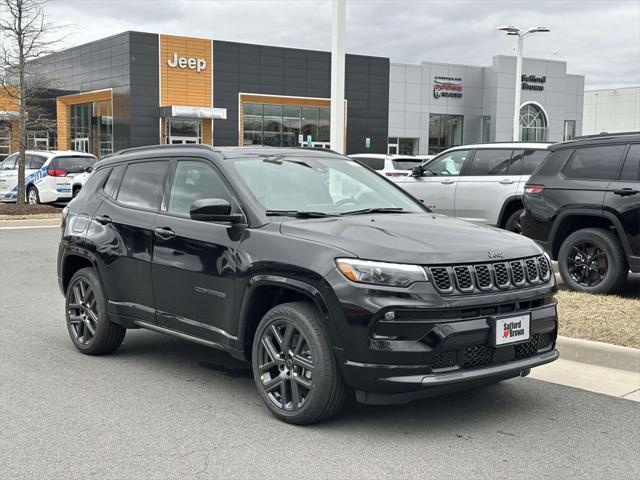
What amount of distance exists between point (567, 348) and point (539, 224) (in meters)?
3.07

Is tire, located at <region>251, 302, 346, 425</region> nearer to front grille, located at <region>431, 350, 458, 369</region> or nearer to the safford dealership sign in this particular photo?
front grille, located at <region>431, 350, 458, 369</region>

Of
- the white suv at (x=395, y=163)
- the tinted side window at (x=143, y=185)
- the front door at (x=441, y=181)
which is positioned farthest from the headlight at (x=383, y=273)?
the white suv at (x=395, y=163)

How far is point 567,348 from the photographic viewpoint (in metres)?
6.45

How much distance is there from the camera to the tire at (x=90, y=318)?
21.1ft

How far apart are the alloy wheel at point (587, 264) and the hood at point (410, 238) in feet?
13.1

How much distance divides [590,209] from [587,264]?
2.12 ft

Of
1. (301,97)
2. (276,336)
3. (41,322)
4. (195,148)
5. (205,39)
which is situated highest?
(205,39)

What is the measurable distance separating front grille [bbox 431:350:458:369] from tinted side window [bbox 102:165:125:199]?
3429 millimetres

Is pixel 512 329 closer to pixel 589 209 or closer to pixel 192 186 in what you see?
pixel 192 186

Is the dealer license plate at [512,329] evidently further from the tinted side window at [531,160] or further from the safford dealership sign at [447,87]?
the safford dealership sign at [447,87]

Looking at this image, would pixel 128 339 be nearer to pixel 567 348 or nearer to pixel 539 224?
pixel 567 348

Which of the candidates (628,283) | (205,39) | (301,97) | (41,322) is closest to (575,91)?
(301,97)

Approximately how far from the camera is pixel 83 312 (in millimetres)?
6676

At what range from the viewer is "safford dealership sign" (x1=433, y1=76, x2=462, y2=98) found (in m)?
57.2
